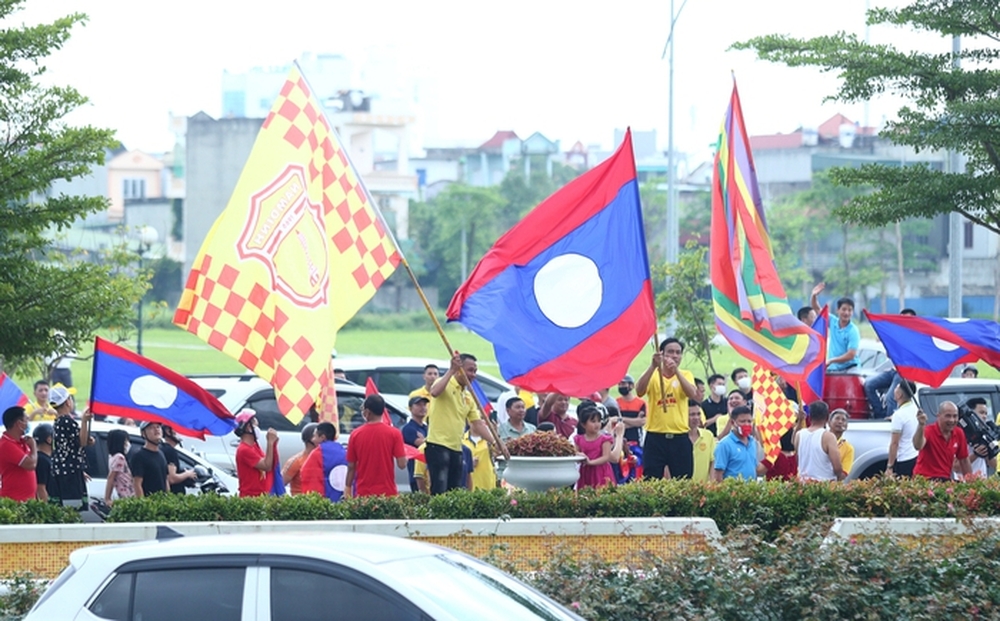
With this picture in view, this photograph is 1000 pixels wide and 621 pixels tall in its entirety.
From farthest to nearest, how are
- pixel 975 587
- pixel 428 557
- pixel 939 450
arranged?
pixel 939 450 → pixel 975 587 → pixel 428 557

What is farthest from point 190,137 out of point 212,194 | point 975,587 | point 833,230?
point 975,587

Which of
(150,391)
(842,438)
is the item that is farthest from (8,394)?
(842,438)

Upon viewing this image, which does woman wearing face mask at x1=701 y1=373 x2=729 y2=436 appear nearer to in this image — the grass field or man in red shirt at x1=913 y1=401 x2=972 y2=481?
man in red shirt at x1=913 y1=401 x2=972 y2=481

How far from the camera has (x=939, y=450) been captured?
13.0 metres

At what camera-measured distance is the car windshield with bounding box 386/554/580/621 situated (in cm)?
533

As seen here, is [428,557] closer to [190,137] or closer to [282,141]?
[282,141]

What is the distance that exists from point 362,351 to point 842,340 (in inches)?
2244

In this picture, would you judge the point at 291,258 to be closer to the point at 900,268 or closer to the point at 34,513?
the point at 34,513

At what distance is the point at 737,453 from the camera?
13.2 meters

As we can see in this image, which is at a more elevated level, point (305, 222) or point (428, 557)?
point (305, 222)

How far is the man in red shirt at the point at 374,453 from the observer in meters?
12.0

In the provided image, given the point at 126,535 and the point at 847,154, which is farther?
the point at 847,154

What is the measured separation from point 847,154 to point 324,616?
101763 millimetres

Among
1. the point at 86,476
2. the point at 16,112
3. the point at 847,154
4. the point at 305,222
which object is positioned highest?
the point at 847,154
